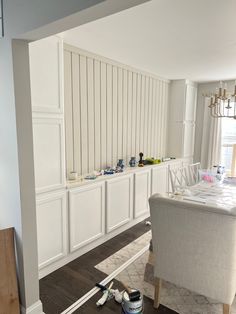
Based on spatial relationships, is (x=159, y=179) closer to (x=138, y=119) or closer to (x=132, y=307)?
(x=138, y=119)

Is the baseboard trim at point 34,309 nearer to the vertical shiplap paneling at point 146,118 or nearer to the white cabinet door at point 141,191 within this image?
the white cabinet door at point 141,191

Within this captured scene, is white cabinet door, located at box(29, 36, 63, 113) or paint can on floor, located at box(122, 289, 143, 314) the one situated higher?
white cabinet door, located at box(29, 36, 63, 113)

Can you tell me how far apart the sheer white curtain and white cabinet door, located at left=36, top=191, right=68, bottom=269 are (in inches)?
135

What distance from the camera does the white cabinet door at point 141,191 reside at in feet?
11.4

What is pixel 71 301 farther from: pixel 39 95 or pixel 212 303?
pixel 39 95

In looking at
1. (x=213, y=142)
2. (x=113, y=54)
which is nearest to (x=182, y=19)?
(x=113, y=54)

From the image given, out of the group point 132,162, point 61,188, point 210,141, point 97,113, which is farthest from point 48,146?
point 210,141

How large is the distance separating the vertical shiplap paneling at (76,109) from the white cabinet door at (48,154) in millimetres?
519

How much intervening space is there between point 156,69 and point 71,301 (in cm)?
327

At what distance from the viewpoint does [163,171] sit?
4090 millimetres

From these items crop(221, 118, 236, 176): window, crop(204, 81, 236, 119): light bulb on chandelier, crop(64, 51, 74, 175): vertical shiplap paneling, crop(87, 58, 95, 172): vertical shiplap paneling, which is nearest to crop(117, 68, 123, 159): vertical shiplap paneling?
crop(87, 58, 95, 172): vertical shiplap paneling

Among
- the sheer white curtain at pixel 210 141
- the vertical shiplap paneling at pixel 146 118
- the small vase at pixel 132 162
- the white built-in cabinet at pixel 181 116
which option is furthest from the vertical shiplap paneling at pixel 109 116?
the sheer white curtain at pixel 210 141

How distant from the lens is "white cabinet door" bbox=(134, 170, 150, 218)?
3.48m

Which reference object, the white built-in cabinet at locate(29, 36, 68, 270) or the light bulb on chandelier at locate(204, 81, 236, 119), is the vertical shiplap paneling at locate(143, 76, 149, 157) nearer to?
the light bulb on chandelier at locate(204, 81, 236, 119)
